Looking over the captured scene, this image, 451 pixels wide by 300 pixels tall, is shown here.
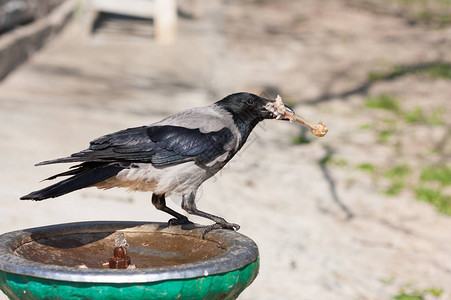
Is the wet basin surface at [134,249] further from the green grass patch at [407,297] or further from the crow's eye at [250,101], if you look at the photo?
the green grass patch at [407,297]

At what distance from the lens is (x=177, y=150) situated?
2.93 m

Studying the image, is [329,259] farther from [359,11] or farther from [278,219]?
[359,11]

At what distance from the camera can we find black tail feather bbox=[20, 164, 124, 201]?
2.59 m

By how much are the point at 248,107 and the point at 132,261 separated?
81cm

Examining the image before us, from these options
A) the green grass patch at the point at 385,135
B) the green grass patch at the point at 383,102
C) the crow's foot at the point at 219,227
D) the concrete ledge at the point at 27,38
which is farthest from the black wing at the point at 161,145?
the green grass patch at the point at 383,102

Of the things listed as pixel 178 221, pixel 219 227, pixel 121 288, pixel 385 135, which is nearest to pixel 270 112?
pixel 219 227

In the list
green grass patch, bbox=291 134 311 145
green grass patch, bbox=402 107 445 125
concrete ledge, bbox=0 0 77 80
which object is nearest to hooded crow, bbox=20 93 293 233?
green grass patch, bbox=291 134 311 145

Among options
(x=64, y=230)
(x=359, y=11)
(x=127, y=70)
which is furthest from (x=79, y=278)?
(x=359, y=11)

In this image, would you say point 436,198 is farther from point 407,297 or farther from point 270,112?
point 270,112

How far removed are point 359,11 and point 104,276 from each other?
1714 cm

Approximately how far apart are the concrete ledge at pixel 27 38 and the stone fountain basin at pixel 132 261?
25.7 ft

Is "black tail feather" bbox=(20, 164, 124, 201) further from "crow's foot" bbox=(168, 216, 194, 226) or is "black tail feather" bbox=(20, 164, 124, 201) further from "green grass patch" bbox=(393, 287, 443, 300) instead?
"green grass patch" bbox=(393, 287, 443, 300)

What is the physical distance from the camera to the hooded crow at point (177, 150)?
2863 millimetres

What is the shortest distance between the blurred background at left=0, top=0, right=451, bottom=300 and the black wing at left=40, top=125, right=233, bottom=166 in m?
0.35
